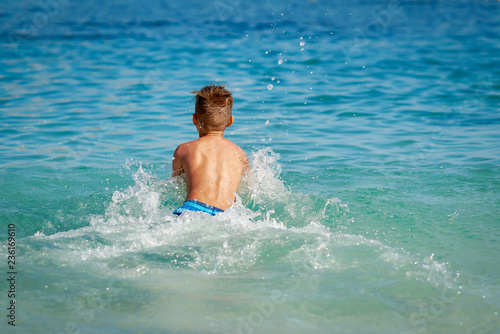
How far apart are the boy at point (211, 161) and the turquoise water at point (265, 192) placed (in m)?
0.21

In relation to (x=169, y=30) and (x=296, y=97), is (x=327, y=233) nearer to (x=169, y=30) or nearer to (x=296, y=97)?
(x=296, y=97)

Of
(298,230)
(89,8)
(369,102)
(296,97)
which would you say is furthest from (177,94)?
(89,8)

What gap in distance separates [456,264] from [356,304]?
114 centimetres

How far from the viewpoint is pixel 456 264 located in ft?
13.4

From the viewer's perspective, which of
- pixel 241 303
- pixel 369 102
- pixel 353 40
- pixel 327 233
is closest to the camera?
pixel 241 303

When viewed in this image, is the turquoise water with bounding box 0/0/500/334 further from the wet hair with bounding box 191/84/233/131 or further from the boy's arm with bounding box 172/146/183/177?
the wet hair with bounding box 191/84/233/131

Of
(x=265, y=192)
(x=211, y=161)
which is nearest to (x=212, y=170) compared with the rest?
(x=211, y=161)

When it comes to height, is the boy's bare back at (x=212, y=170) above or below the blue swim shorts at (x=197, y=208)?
above

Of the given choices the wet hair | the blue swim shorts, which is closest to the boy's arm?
the wet hair

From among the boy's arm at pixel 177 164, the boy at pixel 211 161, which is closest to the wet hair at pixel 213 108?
the boy at pixel 211 161

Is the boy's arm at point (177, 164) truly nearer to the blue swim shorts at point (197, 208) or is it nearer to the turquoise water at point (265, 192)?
the turquoise water at point (265, 192)

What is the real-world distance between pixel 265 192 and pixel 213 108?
117 cm

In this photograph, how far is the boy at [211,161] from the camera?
15.5 ft

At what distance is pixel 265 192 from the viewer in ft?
18.5
